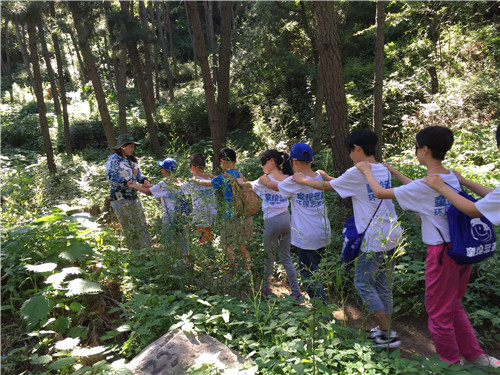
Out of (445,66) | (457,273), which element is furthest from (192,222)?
(445,66)

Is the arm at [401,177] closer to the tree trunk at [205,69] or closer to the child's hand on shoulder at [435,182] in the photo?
the child's hand on shoulder at [435,182]

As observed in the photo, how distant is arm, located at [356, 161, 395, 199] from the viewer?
2823mm

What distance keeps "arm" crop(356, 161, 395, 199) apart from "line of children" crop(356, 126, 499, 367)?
0.09ft

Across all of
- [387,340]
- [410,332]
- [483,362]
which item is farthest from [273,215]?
A: [483,362]

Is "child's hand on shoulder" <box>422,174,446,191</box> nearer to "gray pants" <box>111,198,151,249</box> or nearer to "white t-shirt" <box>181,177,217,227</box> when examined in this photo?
"white t-shirt" <box>181,177,217,227</box>

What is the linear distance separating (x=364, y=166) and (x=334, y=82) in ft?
8.80

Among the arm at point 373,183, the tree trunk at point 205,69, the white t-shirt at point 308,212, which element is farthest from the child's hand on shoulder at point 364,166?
the tree trunk at point 205,69

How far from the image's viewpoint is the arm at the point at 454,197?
2.39 m

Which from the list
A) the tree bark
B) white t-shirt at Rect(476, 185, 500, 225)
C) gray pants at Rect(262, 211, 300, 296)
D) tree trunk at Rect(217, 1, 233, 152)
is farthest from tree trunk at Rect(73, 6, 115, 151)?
white t-shirt at Rect(476, 185, 500, 225)

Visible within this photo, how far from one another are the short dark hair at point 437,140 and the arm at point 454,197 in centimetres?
28

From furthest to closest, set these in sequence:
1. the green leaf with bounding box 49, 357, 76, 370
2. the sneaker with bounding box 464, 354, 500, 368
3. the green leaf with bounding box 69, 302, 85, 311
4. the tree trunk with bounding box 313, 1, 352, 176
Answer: the tree trunk with bounding box 313, 1, 352, 176 < the green leaf with bounding box 69, 302, 85, 311 < the sneaker with bounding box 464, 354, 500, 368 < the green leaf with bounding box 49, 357, 76, 370

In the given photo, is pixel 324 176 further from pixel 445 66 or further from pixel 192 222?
pixel 445 66

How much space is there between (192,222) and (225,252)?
496 mm

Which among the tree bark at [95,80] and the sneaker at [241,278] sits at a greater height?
the tree bark at [95,80]
